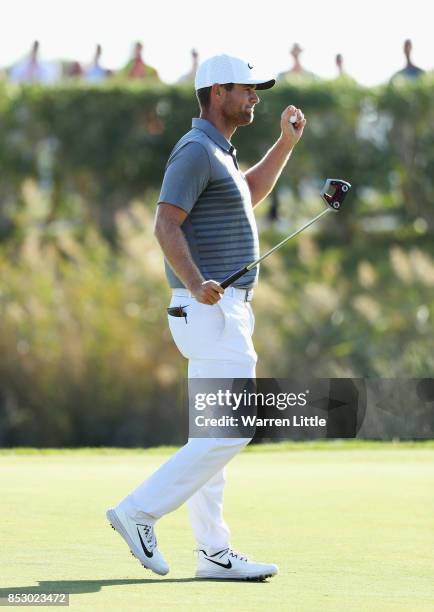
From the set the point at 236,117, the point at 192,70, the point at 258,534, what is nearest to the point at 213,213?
the point at 236,117

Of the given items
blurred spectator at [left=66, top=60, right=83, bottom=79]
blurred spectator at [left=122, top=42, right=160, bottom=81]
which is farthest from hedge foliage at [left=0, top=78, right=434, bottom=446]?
blurred spectator at [left=66, top=60, right=83, bottom=79]

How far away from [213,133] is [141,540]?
4.32 feet

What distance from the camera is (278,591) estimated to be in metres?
4.05

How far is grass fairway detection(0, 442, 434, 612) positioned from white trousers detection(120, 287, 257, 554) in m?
0.21

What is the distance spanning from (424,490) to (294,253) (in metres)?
10.1

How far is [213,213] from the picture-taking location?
461 centimetres

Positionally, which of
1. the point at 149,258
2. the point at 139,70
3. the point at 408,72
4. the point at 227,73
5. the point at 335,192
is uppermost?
the point at 139,70

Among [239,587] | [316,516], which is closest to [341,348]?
[316,516]

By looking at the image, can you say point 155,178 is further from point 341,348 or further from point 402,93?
point 341,348

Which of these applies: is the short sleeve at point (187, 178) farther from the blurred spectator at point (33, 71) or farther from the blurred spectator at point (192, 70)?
the blurred spectator at point (33, 71)

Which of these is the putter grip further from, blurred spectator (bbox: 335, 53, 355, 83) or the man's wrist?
blurred spectator (bbox: 335, 53, 355, 83)

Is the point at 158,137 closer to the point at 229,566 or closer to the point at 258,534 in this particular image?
the point at 258,534

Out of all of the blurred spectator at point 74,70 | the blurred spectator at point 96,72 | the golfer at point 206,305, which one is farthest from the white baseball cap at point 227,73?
the blurred spectator at point 74,70

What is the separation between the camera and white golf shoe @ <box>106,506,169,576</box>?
4.36 metres
